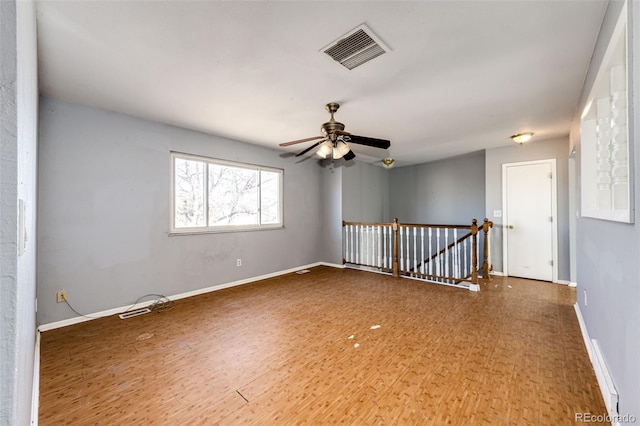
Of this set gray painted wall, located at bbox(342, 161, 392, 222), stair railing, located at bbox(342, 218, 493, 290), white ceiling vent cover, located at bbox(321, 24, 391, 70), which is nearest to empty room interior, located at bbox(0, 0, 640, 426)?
white ceiling vent cover, located at bbox(321, 24, 391, 70)

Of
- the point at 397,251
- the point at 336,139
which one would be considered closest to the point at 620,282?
the point at 336,139

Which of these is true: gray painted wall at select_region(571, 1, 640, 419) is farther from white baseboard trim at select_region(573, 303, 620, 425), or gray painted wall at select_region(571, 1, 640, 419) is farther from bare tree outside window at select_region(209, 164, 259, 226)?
bare tree outside window at select_region(209, 164, 259, 226)

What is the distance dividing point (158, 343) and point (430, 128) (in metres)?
4.13

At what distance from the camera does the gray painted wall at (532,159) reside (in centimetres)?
434

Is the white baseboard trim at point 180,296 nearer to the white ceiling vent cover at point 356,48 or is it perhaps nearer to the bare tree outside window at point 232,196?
the bare tree outside window at point 232,196

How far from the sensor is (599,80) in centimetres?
177

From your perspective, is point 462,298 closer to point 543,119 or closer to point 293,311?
point 293,311

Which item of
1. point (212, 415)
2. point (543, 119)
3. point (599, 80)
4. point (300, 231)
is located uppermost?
point (543, 119)

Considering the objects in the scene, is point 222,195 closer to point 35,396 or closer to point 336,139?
point 336,139

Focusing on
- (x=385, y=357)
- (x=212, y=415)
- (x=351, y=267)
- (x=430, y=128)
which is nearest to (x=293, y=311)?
(x=385, y=357)

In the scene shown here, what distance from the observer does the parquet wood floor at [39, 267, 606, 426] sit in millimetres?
1657

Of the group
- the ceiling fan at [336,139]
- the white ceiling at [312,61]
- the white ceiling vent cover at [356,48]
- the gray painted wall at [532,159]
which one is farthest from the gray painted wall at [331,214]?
the white ceiling vent cover at [356,48]

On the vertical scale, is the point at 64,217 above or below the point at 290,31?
below

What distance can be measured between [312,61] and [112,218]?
113 inches
